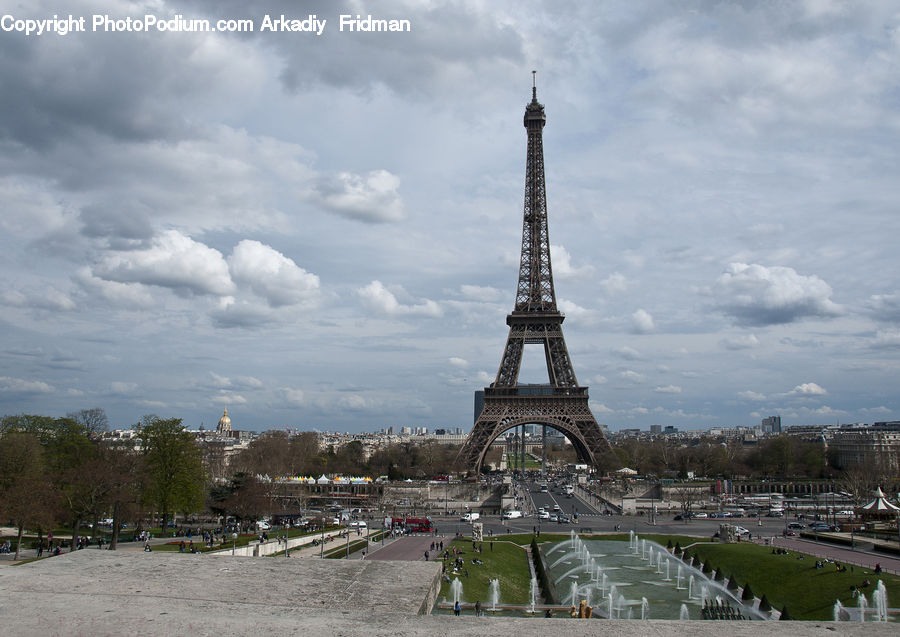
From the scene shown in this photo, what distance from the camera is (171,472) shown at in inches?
2276

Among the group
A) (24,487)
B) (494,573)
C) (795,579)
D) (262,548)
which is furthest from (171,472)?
(795,579)

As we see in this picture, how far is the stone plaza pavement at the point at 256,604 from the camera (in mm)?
11844

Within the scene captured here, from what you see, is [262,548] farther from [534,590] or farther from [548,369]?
[548,369]

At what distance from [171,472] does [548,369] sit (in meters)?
66.7

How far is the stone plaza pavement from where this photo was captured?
11.8 metres

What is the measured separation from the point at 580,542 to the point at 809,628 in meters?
45.3

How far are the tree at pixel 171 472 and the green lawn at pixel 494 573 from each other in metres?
23.2

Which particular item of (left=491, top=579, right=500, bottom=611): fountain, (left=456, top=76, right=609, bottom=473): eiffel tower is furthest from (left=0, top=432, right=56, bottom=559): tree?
(left=456, top=76, right=609, bottom=473): eiffel tower

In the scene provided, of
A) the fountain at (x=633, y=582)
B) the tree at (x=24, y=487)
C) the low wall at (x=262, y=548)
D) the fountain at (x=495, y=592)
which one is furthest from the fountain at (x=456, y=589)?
the tree at (x=24, y=487)

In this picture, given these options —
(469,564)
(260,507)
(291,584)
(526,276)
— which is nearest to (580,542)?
(469,564)

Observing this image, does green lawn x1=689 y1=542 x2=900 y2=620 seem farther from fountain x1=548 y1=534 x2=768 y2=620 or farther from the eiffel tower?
the eiffel tower

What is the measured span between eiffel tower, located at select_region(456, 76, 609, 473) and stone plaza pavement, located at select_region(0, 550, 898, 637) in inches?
3260

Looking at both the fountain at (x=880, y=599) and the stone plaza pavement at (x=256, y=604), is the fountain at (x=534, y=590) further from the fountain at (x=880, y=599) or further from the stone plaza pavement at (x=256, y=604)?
the stone plaza pavement at (x=256, y=604)

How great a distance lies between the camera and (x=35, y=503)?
41781 mm
